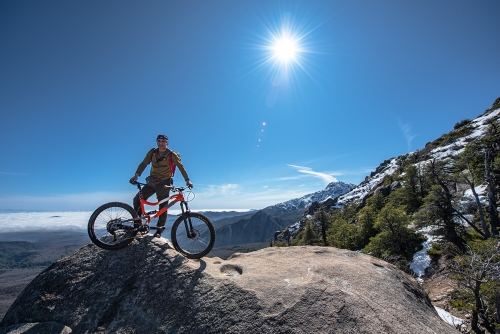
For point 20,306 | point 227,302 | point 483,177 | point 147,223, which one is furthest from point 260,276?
point 483,177

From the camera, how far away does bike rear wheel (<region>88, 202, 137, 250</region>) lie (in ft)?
23.3

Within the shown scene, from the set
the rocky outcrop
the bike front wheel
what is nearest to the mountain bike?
the bike front wheel

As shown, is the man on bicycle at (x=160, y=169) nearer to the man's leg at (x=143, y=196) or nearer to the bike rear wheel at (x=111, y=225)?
the man's leg at (x=143, y=196)

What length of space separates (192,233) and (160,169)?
265 centimetres

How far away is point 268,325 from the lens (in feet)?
14.1

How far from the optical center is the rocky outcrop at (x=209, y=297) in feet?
14.8

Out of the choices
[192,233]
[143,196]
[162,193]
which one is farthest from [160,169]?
[192,233]

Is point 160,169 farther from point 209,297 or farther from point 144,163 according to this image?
point 209,297

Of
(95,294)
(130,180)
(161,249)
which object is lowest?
(95,294)

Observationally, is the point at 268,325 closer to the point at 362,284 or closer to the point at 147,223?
the point at 362,284

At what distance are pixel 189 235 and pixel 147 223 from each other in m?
1.48

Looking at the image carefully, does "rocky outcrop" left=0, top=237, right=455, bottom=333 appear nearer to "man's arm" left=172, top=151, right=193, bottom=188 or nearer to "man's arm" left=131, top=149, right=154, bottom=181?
"man's arm" left=172, top=151, right=193, bottom=188

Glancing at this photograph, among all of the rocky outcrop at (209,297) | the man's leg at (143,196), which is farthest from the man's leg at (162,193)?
the rocky outcrop at (209,297)

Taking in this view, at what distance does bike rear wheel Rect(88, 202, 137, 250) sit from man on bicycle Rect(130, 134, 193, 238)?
97cm
